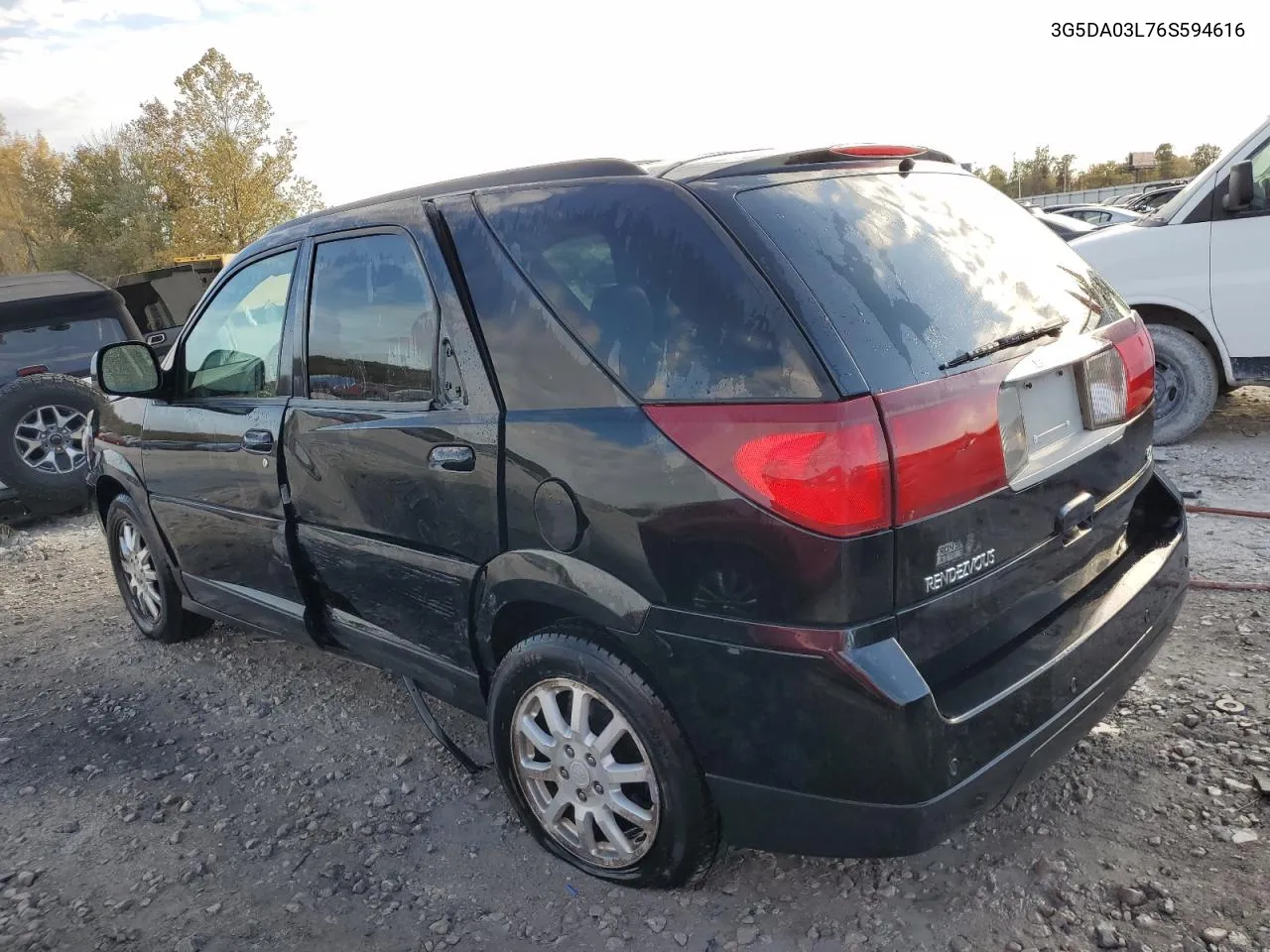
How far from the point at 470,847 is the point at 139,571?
2.68 m

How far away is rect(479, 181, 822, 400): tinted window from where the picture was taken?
1.99 m

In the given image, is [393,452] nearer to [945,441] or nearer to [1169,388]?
[945,441]

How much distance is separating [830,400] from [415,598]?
152 centimetres

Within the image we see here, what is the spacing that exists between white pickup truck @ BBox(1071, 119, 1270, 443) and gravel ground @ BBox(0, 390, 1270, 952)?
251 cm

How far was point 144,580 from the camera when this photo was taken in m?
4.54

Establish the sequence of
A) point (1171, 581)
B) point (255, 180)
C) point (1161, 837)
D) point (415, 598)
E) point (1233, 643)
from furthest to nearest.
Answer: point (255, 180)
point (1233, 643)
point (415, 598)
point (1171, 581)
point (1161, 837)

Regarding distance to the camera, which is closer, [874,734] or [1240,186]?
[874,734]

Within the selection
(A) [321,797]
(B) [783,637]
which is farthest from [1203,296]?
(A) [321,797]

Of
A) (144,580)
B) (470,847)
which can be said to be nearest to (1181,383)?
(470,847)

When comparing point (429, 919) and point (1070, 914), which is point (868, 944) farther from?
point (429, 919)

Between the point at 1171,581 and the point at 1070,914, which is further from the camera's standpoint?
the point at 1171,581

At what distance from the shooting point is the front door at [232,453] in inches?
131

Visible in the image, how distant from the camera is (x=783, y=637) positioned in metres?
1.95

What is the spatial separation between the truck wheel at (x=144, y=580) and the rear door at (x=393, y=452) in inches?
59.5
